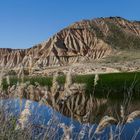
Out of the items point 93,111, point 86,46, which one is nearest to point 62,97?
point 93,111

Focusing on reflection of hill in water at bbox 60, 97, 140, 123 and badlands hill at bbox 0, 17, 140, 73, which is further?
badlands hill at bbox 0, 17, 140, 73

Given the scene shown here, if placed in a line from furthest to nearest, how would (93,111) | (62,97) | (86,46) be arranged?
(86,46) → (93,111) → (62,97)

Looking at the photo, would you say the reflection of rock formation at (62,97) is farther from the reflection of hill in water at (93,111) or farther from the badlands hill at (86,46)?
the badlands hill at (86,46)

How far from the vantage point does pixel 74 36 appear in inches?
6708

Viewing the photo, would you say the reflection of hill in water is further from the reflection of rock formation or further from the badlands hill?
the badlands hill

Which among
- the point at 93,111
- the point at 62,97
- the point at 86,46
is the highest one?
the point at 86,46

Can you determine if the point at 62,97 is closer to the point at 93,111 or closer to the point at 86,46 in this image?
the point at 93,111

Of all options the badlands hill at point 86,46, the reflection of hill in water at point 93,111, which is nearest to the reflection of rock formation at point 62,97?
the reflection of hill in water at point 93,111

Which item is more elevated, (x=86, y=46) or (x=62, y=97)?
(x=86, y=46)

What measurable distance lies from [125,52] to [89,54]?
13595mm

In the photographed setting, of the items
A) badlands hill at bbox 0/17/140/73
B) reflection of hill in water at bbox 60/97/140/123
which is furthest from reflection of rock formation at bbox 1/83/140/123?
badlands hill at bbox 0/17/140/73

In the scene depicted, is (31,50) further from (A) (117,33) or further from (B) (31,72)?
(B) (31,72)

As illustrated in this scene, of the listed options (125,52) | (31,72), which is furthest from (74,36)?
(31,72)

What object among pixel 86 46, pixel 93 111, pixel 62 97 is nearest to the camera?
pixel 62 97
